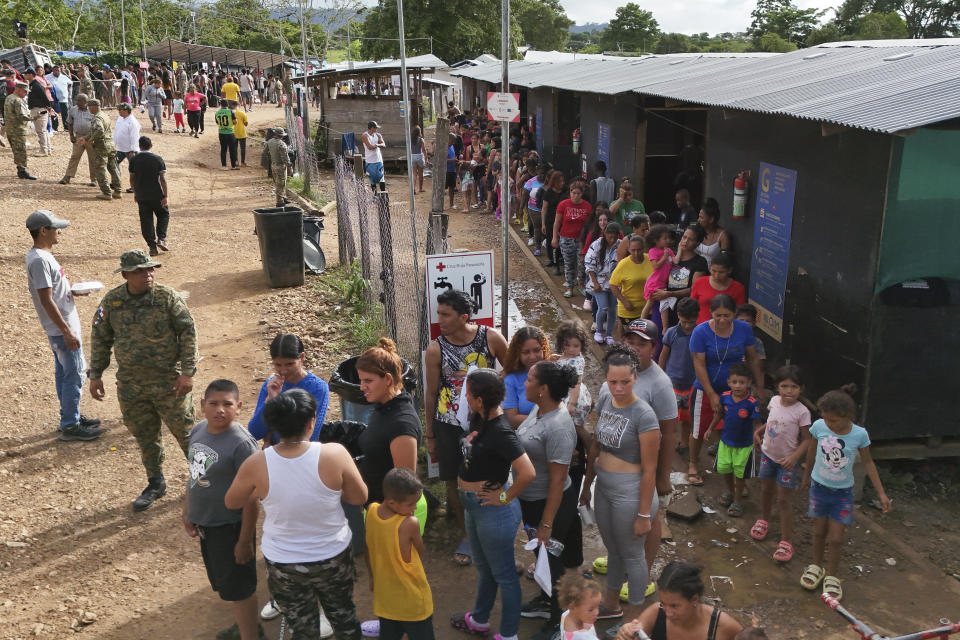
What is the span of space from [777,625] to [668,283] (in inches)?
149

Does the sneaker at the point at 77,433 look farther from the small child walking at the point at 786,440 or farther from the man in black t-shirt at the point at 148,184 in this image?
the man in black t-shirt at the point at 148,184

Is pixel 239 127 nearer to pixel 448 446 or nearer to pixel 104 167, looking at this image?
pixel 104 167

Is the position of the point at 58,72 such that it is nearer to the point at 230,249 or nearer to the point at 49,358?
the point at 230,249

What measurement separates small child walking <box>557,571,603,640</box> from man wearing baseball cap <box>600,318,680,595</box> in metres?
1.21

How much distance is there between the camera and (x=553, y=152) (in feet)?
61.6

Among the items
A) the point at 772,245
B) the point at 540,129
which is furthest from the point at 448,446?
the point at 540,129

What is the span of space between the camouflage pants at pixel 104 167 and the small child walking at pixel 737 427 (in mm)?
13250

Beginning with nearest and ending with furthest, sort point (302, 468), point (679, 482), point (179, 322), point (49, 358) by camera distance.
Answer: point (302, 468), point (179, 322), point (679, 482), point (49, 358)

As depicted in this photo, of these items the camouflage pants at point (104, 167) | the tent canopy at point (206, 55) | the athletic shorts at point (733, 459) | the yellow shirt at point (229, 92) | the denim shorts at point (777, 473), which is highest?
the tent canopy at point (206, 55)

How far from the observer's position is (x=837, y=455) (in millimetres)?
4918

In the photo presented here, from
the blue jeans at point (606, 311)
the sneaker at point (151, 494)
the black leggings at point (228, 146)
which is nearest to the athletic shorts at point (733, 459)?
the blue jeans at point (606, 311)

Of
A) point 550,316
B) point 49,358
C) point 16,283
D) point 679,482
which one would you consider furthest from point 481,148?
point 679,482

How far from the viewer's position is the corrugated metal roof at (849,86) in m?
5.50

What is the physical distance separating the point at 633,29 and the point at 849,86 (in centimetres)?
9207
